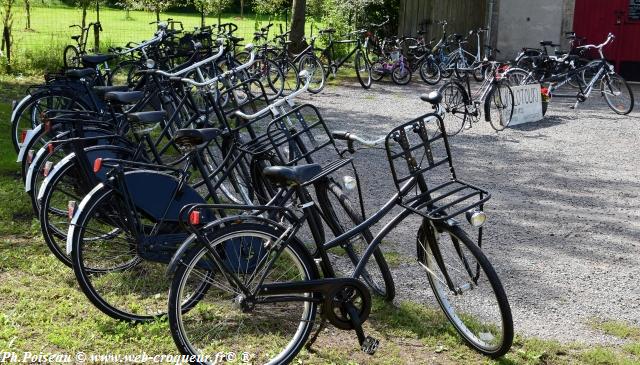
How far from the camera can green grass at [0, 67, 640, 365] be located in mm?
3840

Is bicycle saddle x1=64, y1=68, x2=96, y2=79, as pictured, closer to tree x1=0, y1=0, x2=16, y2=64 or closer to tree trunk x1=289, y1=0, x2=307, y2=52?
tree x1=0, y1=0, x2=16, y2=64

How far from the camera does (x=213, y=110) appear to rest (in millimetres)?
5699

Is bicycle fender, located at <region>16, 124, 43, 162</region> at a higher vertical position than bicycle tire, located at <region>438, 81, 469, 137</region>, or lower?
higher

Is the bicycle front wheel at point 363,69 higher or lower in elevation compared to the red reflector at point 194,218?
lower

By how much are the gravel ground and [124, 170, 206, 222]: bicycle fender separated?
1.40 m

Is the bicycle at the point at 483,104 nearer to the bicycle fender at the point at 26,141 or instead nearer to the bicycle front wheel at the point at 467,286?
the bicycle fender at the point at 26,141

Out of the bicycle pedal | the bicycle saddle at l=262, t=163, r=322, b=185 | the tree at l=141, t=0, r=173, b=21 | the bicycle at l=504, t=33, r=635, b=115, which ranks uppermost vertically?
the tree at l=141, t=0, r=173, b=21

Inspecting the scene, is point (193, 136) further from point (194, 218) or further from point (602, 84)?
point (602, 84)

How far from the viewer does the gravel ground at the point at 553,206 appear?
470cm

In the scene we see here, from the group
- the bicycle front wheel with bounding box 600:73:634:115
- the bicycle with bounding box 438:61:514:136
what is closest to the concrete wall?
the bicycle front wheel with bounding box 600:73:634:115

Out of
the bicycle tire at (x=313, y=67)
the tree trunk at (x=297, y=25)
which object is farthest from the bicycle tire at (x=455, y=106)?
the tree trunk at (x=297, y=25)

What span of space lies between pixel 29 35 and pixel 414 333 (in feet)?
46.6

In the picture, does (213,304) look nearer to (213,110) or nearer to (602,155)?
(213,110)

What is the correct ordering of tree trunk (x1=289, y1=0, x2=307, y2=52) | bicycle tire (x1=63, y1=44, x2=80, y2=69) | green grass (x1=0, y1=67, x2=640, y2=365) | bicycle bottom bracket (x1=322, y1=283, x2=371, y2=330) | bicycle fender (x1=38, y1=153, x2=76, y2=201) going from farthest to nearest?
tree trunk (x1=289, y1=0, x2=307, y2=52) → bicycle tire (x1=63, y1=44, x2=80, y2=69) → bicycle fender (x1=38, y1=153, x2=76, y2=201) → green grass (x1=0, y1=67, x2=640, y2=365) → bicycle bottom bracket (x1=322, y1=283, x2=371, y2=330)
